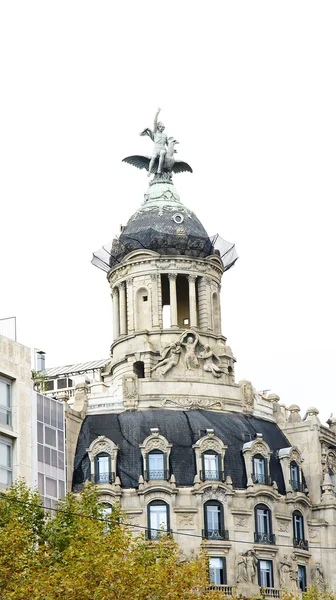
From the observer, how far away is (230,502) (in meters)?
100

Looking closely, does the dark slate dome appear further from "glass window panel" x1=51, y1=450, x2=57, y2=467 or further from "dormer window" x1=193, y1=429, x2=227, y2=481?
"glass window panel" x1=51, y1=450, x2=57, y2=467

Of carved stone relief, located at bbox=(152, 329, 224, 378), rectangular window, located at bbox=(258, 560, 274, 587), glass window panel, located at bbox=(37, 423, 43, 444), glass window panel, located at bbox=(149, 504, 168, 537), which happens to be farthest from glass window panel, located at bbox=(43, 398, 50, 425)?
rectangular window, located at bbox=(258, 560, 274, 587)

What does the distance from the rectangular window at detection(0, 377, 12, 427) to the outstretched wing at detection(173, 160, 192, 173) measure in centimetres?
4068

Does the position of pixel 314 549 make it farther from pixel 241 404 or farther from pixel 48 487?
pixel 48 487

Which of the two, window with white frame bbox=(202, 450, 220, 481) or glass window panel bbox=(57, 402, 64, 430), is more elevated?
glass window panel bbox=(57, 402, 64, 430)

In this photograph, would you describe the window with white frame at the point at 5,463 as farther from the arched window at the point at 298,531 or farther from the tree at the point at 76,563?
the arched window at the point at 298,531

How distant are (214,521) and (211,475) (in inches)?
116

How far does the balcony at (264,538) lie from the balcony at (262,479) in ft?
10.8

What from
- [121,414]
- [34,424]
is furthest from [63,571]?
[121,414]

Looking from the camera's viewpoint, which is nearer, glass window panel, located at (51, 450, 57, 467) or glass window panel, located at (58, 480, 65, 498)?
glass window panel, located at (51, 450, 57, 467)

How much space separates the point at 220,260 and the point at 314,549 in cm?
2234

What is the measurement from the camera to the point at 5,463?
80.1 meters

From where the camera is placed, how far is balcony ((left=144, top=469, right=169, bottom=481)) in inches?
3947

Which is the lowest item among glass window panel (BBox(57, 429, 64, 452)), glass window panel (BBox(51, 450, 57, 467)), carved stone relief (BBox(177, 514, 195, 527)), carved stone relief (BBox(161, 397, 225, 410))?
carved stone relief (BBox(177, 514, 195, 527))
